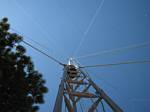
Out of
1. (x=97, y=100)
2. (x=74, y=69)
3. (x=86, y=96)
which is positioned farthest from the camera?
(x=74, y=69)

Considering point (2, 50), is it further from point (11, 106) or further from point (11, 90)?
point (11, 106)

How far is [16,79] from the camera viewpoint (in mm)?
9352

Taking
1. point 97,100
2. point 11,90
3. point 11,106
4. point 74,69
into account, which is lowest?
point 97,100

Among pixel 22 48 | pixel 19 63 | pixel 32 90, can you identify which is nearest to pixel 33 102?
pixel 32 90

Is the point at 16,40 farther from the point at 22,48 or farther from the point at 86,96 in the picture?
the point at 86,96

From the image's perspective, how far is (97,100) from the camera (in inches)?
307

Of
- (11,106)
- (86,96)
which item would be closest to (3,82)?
(11,106)

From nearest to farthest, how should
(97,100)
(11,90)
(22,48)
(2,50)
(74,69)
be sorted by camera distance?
(97,100), (11,90), (2,50), (22,48), (74,69)

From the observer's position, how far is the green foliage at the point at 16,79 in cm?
891

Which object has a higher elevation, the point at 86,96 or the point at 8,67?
the point at 8,67

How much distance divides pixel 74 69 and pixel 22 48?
3.94m

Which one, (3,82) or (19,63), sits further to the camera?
(19,63)

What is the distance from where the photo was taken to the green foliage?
8914 millimetres

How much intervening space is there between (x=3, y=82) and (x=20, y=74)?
0.96m
